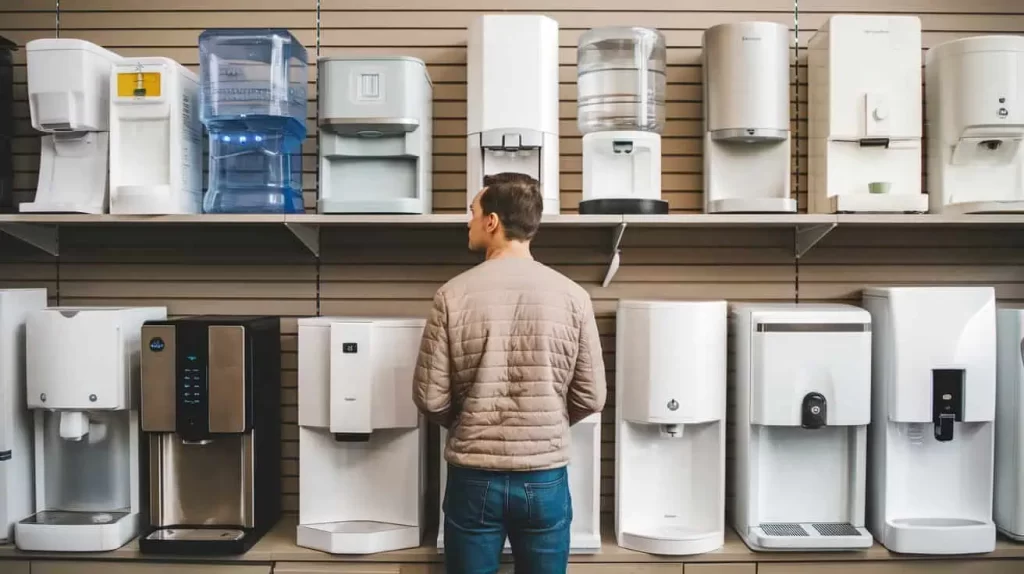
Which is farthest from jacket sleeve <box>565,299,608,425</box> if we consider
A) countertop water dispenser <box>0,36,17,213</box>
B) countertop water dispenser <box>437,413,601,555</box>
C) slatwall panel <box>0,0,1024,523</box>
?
countertop water dispenser <box>0,36,17,213</box>

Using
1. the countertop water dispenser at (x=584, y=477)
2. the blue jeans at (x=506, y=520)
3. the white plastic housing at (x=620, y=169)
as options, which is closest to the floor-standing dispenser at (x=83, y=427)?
the countertop water dispenser at (x=584, y=477)

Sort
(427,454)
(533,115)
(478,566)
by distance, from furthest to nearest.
Answer: (427,454)
(533,115)
(478,566)

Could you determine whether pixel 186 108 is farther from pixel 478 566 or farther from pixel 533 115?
pixel 478 566

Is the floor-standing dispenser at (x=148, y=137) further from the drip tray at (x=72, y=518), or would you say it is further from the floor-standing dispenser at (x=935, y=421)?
the floor-standing dispenser at (x=935, y=421)

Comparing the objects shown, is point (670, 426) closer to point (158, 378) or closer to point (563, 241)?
point (563, 241)

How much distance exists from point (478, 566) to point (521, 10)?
2.14 metres

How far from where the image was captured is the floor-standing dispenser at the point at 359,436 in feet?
8.51

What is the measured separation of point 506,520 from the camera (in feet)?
7.18

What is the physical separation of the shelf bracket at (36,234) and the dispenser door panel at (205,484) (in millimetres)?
1040

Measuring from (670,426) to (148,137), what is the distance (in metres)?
2.11

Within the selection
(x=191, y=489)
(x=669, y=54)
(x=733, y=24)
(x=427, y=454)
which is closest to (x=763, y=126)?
(x=733, y=24)

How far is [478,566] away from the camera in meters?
2.19

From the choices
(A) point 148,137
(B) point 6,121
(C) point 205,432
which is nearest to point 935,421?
(C) point 205,432

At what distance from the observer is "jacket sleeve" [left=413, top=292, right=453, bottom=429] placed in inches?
84.7
